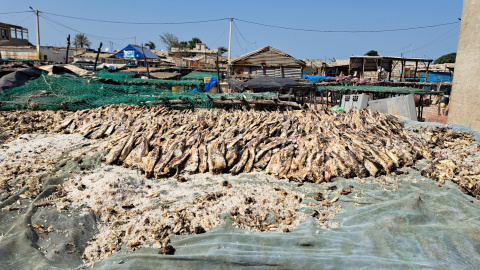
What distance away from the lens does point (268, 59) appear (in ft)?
88.0

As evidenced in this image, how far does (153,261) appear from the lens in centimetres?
360

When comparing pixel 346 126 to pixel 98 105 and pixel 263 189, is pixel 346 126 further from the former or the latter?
pixel 98 105

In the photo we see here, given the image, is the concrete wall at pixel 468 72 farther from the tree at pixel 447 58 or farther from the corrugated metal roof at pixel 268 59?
the tree at pixel 447 58

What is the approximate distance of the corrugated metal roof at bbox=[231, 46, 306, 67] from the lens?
26531 millimetres

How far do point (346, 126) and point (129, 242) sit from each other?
6815 millimetres

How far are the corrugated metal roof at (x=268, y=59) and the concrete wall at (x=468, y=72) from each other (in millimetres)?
17130

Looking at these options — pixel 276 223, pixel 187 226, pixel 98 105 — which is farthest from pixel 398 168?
pixel 98 105

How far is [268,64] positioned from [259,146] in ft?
69.7

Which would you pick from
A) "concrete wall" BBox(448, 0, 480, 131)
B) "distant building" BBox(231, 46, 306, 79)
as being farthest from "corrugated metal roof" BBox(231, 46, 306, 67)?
"concrete wall" BBox(448, 0, 480, 131)

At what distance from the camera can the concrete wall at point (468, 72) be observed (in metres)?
9.50

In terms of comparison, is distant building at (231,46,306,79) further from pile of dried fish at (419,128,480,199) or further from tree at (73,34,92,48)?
tree at (73,34,92,48)

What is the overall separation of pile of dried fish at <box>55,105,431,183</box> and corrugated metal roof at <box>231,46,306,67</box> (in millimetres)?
19029

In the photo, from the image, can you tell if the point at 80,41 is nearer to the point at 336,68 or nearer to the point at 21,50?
the point at 21,50

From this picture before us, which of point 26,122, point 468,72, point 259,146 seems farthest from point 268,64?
point 259,146
